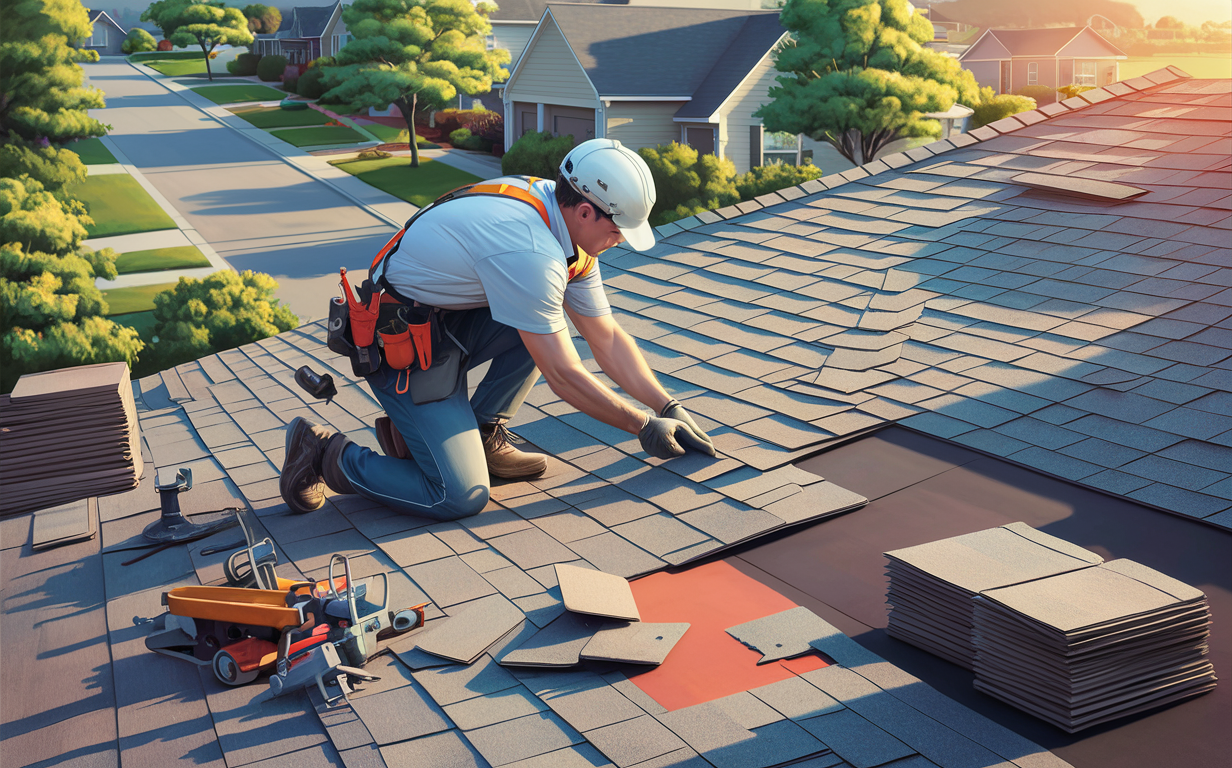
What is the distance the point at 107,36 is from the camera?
89.7 metres

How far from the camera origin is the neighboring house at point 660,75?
22.4 m

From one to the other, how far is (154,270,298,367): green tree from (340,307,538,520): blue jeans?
8082mm

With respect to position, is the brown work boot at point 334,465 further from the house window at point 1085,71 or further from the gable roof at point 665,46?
the house window at point 1085,71

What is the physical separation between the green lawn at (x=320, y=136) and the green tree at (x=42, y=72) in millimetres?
22622

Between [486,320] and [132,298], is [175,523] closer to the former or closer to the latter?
[486,320]

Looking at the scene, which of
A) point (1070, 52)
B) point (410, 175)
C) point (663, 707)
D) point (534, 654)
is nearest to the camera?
point (663, 707)

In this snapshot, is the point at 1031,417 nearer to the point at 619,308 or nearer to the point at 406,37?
the point at 619,308

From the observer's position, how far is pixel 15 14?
11.4m

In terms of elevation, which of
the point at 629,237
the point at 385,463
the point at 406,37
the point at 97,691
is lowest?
the point at 97,691

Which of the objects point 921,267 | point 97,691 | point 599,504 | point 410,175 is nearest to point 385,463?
point 599,504

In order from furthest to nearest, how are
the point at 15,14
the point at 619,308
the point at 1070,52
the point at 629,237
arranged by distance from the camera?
the point at 1070,52 → the point at 15,14 → the point at 619,308 → the point at 629,237

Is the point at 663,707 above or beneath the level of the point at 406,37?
beneath

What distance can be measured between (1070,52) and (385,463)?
46.3 m

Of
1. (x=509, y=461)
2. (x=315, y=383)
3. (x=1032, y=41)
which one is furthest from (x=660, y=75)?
(x=1032, y=41)
